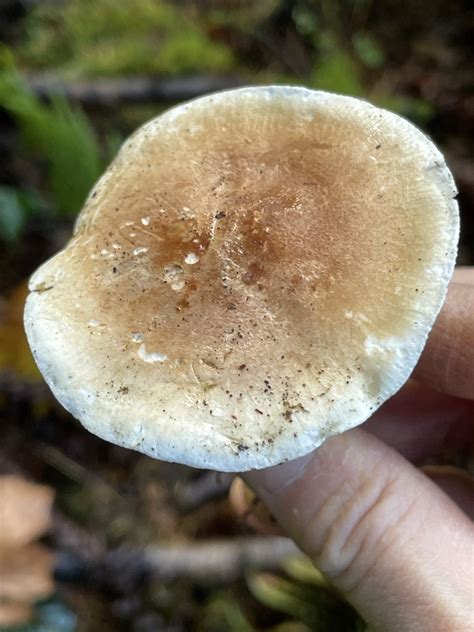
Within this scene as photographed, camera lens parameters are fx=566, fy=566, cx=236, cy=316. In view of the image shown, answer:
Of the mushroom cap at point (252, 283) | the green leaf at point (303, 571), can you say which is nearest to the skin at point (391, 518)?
the mushroom cap at point (252, 283)

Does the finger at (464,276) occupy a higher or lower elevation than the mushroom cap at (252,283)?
lower

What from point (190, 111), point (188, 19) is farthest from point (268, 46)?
point (190, 111)

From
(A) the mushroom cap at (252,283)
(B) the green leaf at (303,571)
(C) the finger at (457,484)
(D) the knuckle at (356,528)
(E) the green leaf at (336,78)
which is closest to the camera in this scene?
(A) the mushroom cap at (252,283)

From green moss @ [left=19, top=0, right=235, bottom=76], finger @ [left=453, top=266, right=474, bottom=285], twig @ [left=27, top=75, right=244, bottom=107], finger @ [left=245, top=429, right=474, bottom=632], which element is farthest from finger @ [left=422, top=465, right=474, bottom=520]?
green moss @ [left=19, top=0, right=235, bottom=76]

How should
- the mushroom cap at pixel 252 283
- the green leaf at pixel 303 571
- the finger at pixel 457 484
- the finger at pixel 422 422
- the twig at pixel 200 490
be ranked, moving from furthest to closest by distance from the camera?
the twig at pixel 200 490 < the finger at pixel 422 422 < the green leaf at pixel 303 571 < the finger at pixel 457 484 < the mushroom cap at pixel 252 283

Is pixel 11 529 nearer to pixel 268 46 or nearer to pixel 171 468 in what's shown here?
pixel 171 468

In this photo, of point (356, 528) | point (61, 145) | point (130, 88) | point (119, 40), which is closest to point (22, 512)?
point (356, 528)

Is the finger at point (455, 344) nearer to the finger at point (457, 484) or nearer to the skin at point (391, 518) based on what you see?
the skin at point (391, 518)

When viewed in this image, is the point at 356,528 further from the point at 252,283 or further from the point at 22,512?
the point at 22,512
